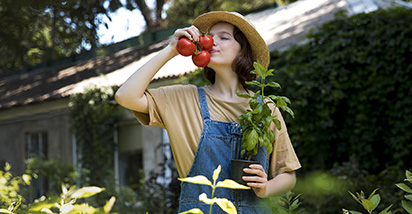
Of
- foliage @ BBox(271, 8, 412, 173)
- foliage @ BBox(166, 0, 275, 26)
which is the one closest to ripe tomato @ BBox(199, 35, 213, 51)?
foliage @ BBox(271, 8, 412, 173)

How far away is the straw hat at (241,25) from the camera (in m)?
2.13

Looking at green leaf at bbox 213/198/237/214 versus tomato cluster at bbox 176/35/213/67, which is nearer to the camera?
green leaf at bbox 213/198/237/214

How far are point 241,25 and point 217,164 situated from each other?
64cm

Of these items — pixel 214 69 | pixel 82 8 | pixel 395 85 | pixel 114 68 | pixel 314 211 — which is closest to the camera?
pixel 214 69

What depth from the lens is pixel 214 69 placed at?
2125 millimetres

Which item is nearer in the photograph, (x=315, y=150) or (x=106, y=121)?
(x=315, y=150)

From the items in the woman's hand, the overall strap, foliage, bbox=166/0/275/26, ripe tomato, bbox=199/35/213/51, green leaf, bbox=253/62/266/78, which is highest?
the woman's hand

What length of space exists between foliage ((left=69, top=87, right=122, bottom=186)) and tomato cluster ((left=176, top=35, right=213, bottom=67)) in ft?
23.0

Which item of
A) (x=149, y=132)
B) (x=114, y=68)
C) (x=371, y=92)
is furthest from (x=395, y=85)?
(x=114, y=68)

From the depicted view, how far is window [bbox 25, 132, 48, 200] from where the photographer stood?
11.0 metres

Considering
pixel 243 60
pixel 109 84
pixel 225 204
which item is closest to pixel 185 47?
pixel 243 60

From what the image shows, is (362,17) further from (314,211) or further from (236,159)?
(236,159)

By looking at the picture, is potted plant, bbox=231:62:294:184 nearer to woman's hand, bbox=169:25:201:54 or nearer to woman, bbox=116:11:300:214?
woman, bbox=116:11:300:214

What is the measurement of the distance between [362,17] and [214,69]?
4.23 metres
